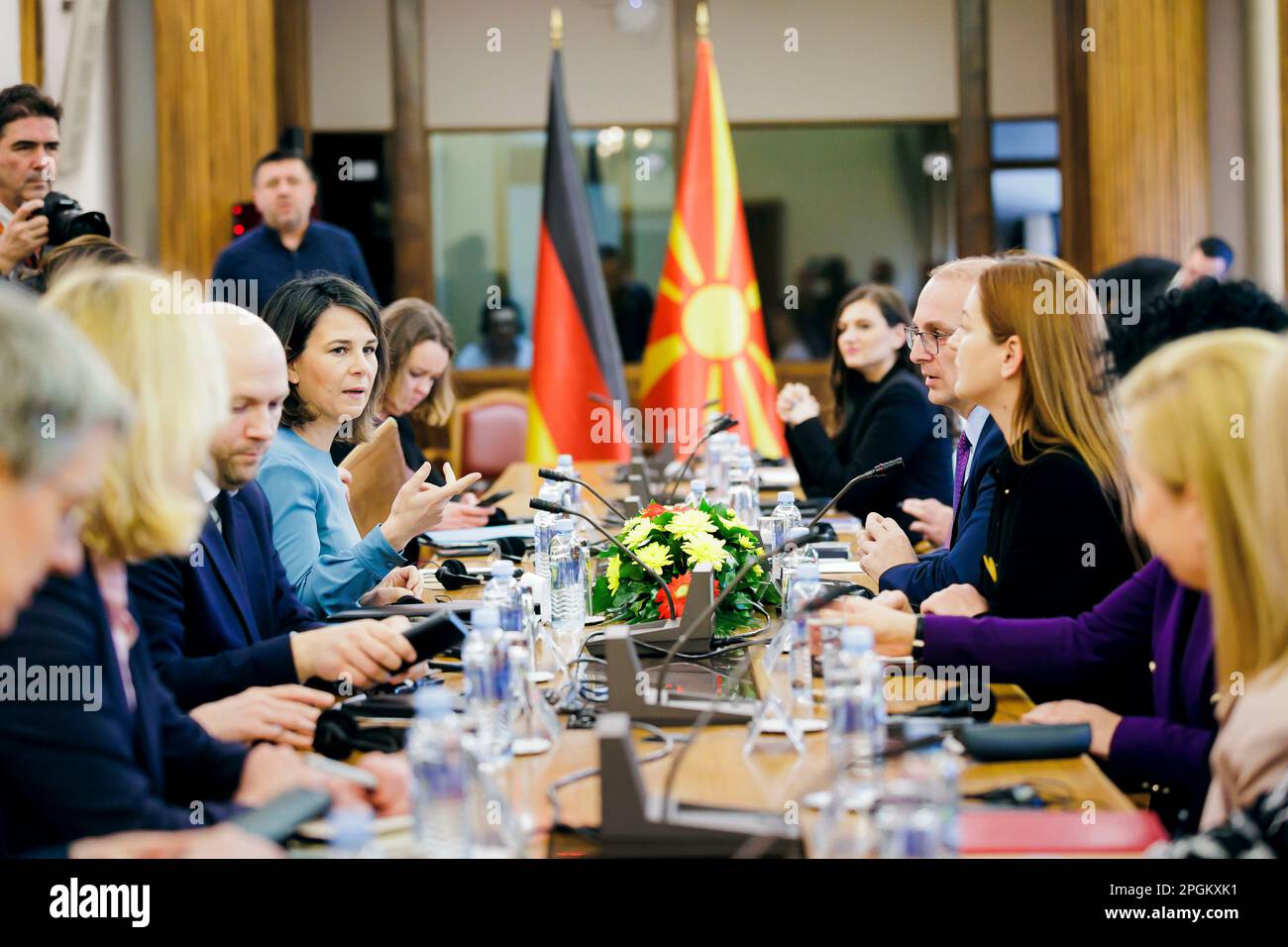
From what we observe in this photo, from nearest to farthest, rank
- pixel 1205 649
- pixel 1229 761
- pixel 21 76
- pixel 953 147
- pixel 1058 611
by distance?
pixel 1229 761 < pixel 1205 649 < pixel 1058 611 < pixel 21 76 < pixel 953 147

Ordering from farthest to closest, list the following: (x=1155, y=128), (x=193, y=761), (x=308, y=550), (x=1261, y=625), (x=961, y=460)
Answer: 1. (x=1155, y=128)
2. (x=961, y=460)
3. (x=308, y=550)
4. (x=193, y=761)
5. (x=1261, y=625)

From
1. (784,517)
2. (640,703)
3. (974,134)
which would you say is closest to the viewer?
(640,703)

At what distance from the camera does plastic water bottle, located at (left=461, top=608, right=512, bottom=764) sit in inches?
70.9

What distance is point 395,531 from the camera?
292 cm

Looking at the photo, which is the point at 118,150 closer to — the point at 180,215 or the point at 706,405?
the point at 180,215

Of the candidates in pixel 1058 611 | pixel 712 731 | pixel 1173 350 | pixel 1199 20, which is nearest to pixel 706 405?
pixel 1199 20

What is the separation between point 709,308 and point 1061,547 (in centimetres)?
449

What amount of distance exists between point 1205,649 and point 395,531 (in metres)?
1.58

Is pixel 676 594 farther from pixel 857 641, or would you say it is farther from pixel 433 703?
pixel 433 703

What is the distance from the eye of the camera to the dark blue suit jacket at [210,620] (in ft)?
6.73

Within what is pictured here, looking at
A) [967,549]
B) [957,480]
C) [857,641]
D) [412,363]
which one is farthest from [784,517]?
[857,641]

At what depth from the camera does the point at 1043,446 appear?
2.46m

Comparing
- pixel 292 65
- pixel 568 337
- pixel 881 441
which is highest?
pixel 292 65

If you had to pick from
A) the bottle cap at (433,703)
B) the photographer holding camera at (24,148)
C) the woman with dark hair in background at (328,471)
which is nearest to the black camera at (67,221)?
the photographer holding camera at (24,148)
